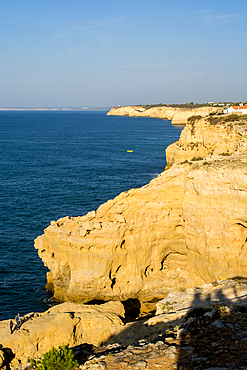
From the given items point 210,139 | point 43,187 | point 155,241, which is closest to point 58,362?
point 155,241

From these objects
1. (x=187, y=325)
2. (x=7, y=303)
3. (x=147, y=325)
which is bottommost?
(x=7, y=303)

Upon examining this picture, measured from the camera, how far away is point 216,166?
23.1 m

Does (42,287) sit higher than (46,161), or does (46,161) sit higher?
(46,161)

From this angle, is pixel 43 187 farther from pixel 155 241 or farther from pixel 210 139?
pixel 155 241

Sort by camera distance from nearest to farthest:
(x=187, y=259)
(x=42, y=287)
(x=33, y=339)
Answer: (x=33, y=339) → (x=187, y=259) → (x=42, y=287)

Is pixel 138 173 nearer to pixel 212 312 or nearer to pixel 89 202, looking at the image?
pixel 89 202

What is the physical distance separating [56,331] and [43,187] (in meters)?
40.8

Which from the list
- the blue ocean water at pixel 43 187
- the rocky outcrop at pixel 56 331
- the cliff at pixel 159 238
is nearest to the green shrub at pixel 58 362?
the rocky outcrop at pixel 56 331

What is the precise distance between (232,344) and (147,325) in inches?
226

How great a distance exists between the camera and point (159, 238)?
2477cm

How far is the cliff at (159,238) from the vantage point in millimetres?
22453

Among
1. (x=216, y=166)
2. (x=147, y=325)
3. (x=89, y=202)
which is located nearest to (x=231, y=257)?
(x=216, y=166)

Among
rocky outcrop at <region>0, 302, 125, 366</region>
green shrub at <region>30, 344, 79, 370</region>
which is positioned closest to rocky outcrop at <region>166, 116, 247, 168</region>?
rocky outcrop at <region>0, 302, 125, 366</region>

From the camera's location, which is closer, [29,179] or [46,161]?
[29,179]
